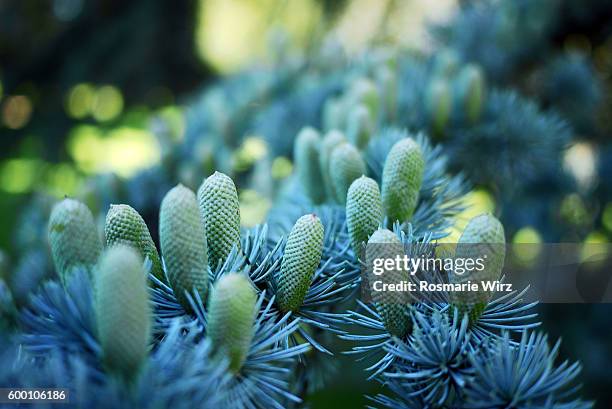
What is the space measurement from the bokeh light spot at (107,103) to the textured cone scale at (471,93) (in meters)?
1.07

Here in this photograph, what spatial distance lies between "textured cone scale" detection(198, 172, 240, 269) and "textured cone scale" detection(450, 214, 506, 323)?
0.46ft

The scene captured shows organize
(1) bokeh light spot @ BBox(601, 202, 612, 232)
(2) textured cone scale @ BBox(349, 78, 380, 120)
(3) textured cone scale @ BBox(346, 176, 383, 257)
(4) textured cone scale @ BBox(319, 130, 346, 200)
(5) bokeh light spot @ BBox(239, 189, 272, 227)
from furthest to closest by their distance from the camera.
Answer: (1) bokeh light spot @ BBox(601, 202, 612, 232), (5) bokeh light spot @ BBox(239, 189, 272, 227), (2) textured cone scale @ BBox(349, 78, 380, 120), (4) textured cone scale @ BBox(319, 130, 346, 200), (3) textured cone scale @ BBox(346, 176, 383, 257)

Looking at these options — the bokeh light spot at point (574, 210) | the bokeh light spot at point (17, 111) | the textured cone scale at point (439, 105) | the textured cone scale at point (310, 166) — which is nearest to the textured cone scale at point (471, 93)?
the textured cone scale at point (439, 105)

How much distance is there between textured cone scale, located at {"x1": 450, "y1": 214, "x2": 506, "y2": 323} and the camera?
1.02ft

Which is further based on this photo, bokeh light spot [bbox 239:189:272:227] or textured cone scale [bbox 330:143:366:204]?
bokeh light spot [bbox 239:189:272:227]

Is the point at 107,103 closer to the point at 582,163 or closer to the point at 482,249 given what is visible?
the point at 582,163

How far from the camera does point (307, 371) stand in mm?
495

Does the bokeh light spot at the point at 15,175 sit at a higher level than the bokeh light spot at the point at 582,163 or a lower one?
higher

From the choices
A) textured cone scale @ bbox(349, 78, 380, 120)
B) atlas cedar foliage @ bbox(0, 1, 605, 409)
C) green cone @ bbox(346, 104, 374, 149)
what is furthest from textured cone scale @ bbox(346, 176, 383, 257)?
textured cone scale @ bbox(349, 78, 380, 120)

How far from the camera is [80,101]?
1.55 metres

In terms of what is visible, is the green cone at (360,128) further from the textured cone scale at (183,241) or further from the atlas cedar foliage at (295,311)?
the textured cone scale at (183,241)

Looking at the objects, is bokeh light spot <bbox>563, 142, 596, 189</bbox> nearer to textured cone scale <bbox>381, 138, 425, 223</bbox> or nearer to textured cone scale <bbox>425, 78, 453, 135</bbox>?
textured cone scale <bbox>425, 78, 453, 135</bbox>

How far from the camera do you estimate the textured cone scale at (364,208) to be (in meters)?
0.39

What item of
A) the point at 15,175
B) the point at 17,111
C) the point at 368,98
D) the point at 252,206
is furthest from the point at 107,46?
the point at 368,98
